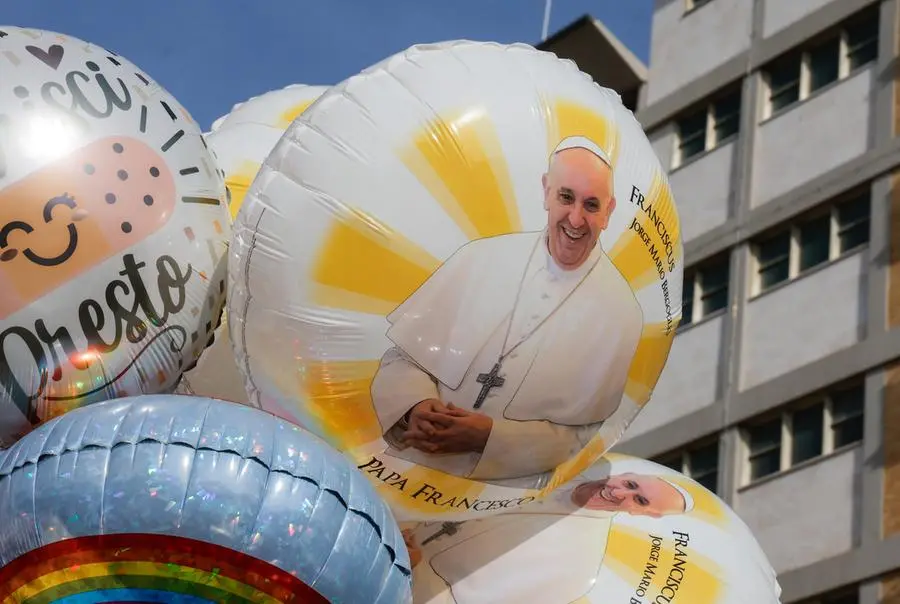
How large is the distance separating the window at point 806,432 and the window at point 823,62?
3996 mm

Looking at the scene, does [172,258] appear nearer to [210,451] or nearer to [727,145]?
[210,451]

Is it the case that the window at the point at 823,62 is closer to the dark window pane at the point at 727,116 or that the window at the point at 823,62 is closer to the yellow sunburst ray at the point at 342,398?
the dark window pane at the point at 727,116

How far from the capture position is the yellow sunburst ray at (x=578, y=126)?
5797 mm

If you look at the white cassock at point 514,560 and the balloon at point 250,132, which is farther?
the balloon at point 250,132

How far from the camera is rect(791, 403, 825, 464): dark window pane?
1998 centimetres

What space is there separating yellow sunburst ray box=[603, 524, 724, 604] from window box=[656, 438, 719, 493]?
1458cm

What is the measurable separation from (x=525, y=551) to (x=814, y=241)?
15848 mm

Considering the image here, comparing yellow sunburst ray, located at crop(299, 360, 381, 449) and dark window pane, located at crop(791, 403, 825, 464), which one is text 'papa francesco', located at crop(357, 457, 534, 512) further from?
dark window pane, located at crop(791, 403, 825, 464)

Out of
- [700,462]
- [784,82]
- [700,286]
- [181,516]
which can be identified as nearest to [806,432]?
[700,462]

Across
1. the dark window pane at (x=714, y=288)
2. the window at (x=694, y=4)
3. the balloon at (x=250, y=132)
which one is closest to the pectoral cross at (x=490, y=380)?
the balloon at (x=250, y=132)

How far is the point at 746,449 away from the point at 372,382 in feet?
51.2

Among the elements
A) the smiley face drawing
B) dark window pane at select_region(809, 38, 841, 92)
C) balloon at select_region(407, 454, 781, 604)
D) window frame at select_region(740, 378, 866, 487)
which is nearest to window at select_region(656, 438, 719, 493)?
window frame at select_region(740, 378, 866, 487)

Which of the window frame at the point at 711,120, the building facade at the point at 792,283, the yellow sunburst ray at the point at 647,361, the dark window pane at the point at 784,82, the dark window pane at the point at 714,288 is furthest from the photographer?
the window frame at the point at 711,120

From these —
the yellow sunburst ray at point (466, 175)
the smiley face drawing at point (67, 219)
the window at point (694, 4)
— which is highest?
the window at point (694, 4)
